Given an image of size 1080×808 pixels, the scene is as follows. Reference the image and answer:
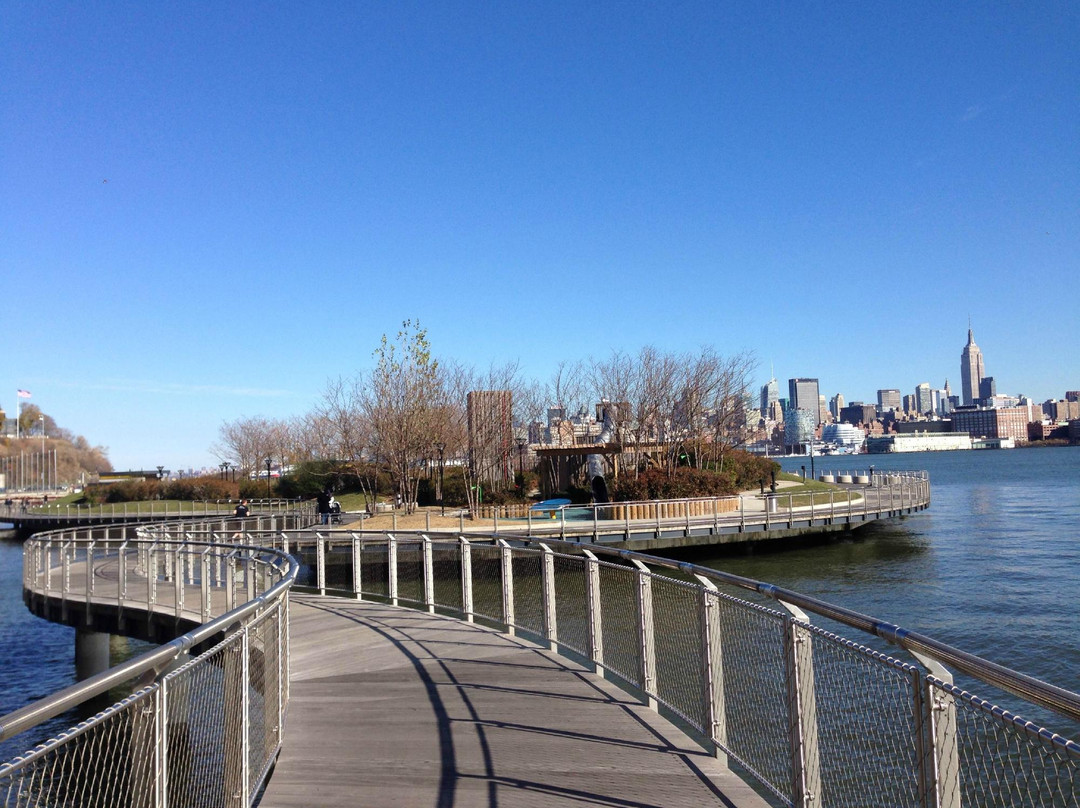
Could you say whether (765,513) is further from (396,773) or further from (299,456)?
(299,456)

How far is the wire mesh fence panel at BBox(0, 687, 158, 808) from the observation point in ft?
9.17

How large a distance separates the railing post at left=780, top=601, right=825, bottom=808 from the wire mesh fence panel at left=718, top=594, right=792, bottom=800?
14 centimetres

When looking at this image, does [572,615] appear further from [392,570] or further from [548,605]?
[392,570]

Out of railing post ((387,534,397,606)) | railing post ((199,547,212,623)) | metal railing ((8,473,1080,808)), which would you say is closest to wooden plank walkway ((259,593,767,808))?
metal railing ((8,473,1080,808))

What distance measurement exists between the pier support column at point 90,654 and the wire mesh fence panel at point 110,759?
593 inches

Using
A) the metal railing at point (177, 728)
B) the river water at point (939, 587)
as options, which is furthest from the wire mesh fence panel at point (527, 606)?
the river water at point (939, 587)

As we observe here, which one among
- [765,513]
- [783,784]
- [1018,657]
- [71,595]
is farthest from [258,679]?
[765,513]

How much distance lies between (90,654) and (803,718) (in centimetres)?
1605

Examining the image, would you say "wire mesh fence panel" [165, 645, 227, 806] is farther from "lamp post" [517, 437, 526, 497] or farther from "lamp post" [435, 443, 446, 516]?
"lamp post" [517, 437, 526, 497]

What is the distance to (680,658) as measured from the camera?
7285 mm

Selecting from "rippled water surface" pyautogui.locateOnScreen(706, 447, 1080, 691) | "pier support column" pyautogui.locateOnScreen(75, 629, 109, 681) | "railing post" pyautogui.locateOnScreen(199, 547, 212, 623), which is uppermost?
"railing post" pyautogui.locateOnScreen(199, 547, 212, 623)

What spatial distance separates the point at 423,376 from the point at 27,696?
91.6 feet

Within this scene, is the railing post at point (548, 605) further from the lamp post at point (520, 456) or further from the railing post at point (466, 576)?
the lamp post at point (520, 456)

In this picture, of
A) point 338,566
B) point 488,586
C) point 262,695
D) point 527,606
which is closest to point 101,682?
point 262,695
